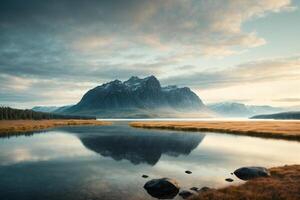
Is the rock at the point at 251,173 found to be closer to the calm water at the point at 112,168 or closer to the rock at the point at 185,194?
the calm water at the point at 112,168

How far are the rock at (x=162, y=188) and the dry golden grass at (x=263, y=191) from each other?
3247mm

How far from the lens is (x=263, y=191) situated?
25.1m

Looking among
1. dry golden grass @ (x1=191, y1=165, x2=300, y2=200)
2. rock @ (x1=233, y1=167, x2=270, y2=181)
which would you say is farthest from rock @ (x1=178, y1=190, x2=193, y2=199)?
rock @ (x1=233, y1=167, x2=270, y2=181)

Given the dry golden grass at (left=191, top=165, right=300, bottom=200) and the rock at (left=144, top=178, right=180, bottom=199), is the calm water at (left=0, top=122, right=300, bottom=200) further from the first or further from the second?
the dry golden grass at (left=191, top=165, right=300, bottom=200)

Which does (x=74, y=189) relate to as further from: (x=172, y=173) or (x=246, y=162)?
(x=246, y=162)

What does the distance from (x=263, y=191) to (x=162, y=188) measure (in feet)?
32.6

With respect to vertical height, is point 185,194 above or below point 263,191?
below

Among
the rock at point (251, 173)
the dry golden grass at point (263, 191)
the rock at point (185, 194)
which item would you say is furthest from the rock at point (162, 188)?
the rock at point (251, 173)

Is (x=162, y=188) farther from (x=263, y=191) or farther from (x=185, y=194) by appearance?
(x=263, y=191)

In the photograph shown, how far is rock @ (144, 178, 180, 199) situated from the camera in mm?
26672

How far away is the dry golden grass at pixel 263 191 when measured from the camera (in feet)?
76.4

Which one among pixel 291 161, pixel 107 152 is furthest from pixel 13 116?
pixel 291 161

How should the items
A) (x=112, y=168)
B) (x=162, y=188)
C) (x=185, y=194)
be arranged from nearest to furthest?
(x=185, y=194), (x=162, y=188), (x=112, y=168)

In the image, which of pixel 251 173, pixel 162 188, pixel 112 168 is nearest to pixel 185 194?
pixel 162 188
